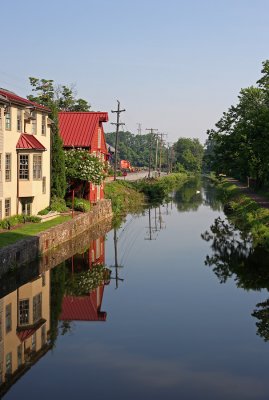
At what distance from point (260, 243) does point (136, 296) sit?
47.5 feet

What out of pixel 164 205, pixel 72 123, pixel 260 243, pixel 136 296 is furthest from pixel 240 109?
pixel 136 296

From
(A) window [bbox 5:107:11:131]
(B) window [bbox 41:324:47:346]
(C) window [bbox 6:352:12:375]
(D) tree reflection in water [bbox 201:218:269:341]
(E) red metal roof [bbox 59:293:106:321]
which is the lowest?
(B) window [bbox 41:324:47:346]

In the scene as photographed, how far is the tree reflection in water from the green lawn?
10.7 meters

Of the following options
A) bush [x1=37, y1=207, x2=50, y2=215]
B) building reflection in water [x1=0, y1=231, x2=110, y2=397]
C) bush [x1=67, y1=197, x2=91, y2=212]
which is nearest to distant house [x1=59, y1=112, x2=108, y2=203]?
bush [x1=67, y1=197, x2=91, y2=212]

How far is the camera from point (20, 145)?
1458 inches

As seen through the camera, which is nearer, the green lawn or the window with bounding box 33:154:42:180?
the green lawn

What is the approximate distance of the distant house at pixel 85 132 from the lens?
52031 millimetres

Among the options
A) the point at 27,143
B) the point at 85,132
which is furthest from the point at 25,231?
the point at 85,132

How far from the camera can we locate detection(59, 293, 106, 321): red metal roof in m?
21.4

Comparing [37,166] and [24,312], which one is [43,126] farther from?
[24,312]

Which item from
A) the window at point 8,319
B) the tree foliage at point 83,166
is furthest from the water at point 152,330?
the tree foliage at point 83,166

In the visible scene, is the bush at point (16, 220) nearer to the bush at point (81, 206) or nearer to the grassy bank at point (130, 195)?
the bush at point (81, 206)

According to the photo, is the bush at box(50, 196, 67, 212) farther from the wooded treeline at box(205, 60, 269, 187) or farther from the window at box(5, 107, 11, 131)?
the wooded treeline at box(205, 60, 269, 187)

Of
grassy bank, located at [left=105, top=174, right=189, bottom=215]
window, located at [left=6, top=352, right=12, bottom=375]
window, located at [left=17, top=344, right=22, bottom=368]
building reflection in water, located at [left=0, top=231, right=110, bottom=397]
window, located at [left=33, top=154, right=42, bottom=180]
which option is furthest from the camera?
grassy bank, located at [left=105, top=174, right=189, bottom=215]
